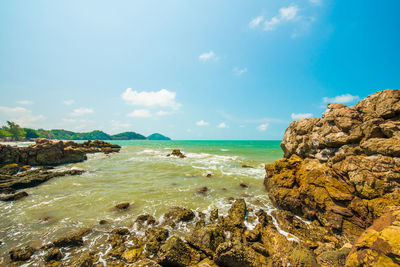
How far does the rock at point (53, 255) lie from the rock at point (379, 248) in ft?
35.8

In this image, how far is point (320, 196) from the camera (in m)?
8.41

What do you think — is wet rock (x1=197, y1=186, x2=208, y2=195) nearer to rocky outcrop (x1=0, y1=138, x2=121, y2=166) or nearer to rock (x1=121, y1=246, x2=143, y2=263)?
rock (x1=121, y1=246, x2=143, y2=263)

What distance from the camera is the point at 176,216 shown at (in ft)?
30.1

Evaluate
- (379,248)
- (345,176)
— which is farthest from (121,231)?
(345,176)

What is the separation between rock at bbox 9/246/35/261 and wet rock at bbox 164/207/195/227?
5919mm

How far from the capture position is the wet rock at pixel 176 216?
8805mm

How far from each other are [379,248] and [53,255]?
11.8 metres

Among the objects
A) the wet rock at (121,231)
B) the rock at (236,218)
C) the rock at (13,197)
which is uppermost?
the rock at (236,218)

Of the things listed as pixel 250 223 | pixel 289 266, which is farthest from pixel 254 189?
pixel 289 266

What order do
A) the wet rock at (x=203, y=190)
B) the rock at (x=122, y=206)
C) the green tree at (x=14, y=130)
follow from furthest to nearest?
the green tree at (x=14, y=130) < the wet rock at (x=203, y=190) < the rock at (x=122, y=206)

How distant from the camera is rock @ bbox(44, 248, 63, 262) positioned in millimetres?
6150

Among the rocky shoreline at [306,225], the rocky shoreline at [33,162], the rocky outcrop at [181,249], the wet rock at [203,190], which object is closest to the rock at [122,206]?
the rocky shoreline at [306,225]

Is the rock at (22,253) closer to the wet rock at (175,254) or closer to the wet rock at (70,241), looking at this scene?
the wet rock at (70,241)

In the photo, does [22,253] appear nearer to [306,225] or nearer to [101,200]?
[101,200]
